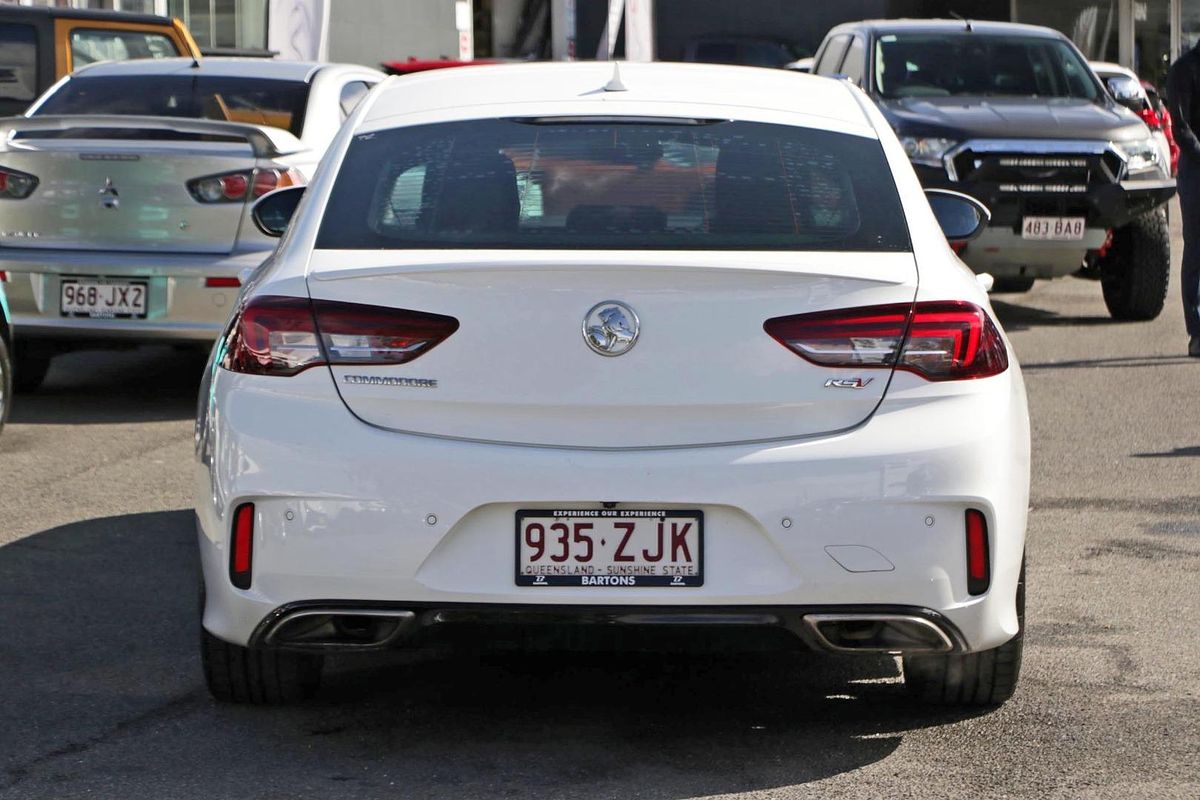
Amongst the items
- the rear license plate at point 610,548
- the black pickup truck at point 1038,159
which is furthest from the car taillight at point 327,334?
the black pickup truck at point 1038,159

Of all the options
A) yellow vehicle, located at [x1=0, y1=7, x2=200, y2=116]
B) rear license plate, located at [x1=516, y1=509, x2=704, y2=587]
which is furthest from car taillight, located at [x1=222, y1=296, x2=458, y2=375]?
yellow vehicle, located at [x1=0, y1=7, x2=200, y2=116]

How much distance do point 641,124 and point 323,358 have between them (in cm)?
104

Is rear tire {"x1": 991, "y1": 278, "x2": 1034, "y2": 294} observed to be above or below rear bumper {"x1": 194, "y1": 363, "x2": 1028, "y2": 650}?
below

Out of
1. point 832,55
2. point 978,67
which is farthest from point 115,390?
point 832,55

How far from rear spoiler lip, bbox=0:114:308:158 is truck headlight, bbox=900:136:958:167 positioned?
13.4 ft

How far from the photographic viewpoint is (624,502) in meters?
3.85

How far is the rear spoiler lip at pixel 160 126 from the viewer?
882 cm

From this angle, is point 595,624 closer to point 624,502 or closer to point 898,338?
point 624,502

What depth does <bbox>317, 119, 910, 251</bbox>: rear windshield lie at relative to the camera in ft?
13.6

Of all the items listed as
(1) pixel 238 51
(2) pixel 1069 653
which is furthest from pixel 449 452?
(1) pixel 238 51

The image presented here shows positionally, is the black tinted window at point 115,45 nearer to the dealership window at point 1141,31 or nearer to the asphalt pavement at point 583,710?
the asphalt pavement at point 583,710

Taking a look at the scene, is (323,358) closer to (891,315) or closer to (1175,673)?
(891,315)

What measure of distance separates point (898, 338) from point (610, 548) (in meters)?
0.72

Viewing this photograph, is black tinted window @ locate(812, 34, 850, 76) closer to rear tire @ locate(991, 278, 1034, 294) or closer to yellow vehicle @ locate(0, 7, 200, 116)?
rear tire @ locate(991, 278, 1034, 294)
